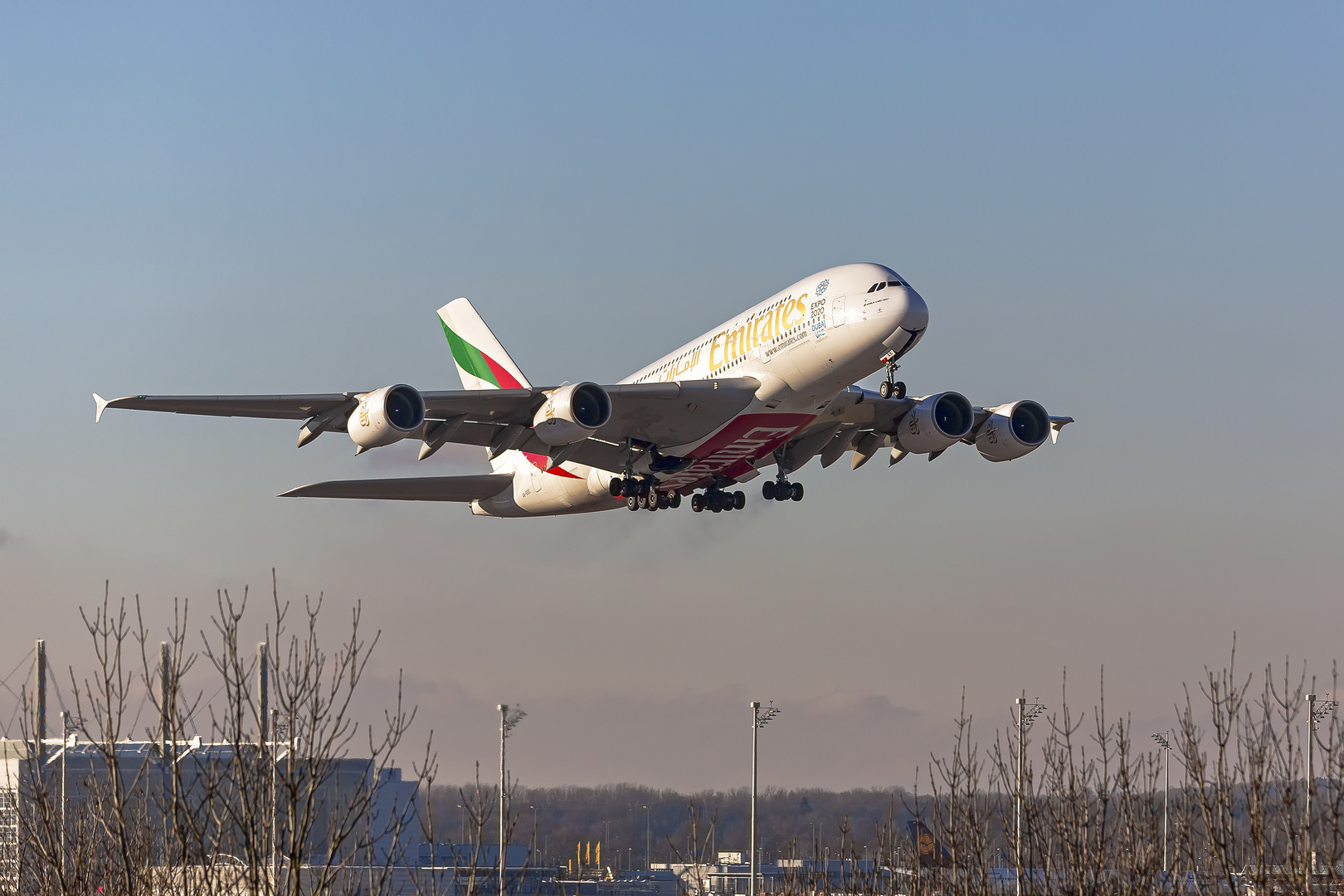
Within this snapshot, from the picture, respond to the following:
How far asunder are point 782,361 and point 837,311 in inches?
92.2

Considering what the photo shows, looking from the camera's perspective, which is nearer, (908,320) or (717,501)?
(908,320)

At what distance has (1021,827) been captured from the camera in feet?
73.8

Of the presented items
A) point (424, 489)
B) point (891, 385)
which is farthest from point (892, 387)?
point (424, 489)

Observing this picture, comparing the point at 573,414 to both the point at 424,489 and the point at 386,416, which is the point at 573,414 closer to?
the point at 386,416

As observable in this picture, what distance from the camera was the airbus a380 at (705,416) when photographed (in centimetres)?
3634

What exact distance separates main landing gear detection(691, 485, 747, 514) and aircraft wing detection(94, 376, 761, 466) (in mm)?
4400

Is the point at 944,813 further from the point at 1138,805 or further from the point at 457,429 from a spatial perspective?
the point at 457,429

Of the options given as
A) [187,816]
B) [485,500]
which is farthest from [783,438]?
[187,816]

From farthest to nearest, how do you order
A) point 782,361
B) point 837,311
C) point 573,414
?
point 782,361 < point 573,414 < point 837,311

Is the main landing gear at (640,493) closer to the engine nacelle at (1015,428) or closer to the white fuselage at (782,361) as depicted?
the white fuselage at (782,361)

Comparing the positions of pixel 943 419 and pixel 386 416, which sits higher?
pixel 943 419

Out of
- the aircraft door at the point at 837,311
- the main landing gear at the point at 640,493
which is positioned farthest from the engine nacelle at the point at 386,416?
the aircraft door at the point at 837,311

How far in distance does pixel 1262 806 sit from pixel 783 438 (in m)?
24.0

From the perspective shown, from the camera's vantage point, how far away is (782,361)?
3791cm
